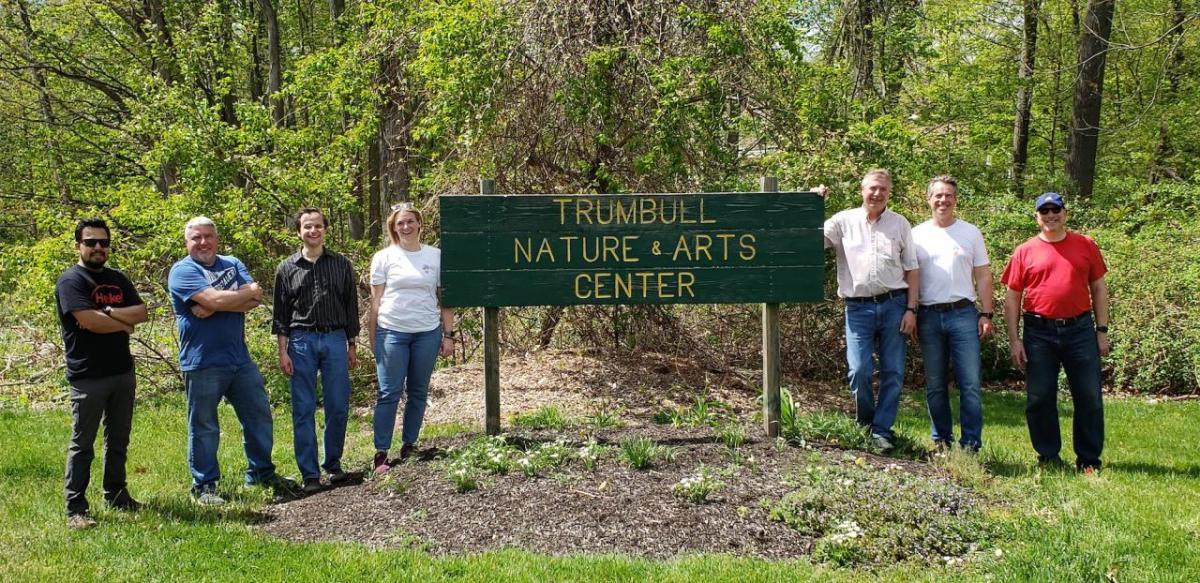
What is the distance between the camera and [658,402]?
830cm

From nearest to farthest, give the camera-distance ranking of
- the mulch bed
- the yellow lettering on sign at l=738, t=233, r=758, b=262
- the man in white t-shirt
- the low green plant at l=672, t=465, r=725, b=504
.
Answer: the mulch bed → the low green plant at l=672, t=465, r=725, b=504 → the man in white t-shirt → the yellow lettering on sign at l=738, t=233, r=758, b=262

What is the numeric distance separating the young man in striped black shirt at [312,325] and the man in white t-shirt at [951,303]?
3573 millimetres

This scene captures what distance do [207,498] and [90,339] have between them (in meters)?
1.13

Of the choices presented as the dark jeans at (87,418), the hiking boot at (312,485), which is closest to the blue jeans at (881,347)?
the hiking boot at (312,485)

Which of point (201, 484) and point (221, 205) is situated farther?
point (221, 205)

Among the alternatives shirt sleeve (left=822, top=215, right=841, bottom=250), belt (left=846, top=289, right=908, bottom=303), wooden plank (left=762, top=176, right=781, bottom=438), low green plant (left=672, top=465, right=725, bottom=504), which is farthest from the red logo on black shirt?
belt (left=846, top=289, right=908, bottom=303)

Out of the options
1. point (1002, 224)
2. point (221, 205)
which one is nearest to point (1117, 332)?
point (1002, 224)

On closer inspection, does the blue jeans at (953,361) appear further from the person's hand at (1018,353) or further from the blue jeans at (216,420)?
the blue jeans at (216,420)

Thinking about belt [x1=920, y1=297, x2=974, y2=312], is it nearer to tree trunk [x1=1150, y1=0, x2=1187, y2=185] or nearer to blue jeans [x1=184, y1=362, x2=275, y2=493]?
blue jeans [x1=184, y1=362, x2=275, y2=493]

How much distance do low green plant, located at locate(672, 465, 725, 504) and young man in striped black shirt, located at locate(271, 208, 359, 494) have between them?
7.09 feet

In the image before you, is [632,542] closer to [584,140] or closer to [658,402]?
[658,402]

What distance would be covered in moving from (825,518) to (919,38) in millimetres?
9640

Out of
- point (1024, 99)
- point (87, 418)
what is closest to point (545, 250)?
point (87, 418)

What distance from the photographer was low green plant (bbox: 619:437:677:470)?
5.50 meters
